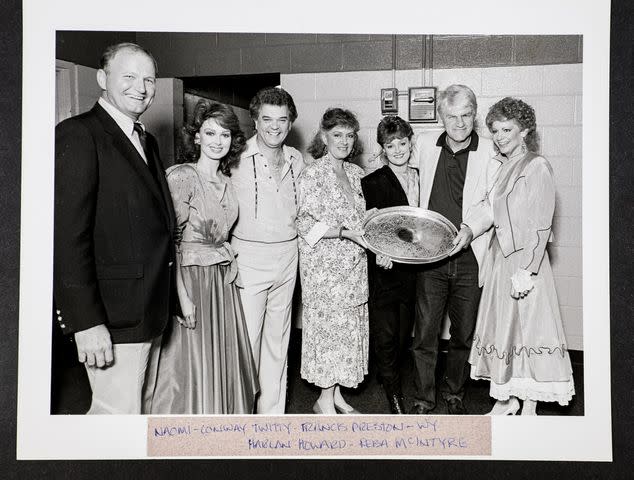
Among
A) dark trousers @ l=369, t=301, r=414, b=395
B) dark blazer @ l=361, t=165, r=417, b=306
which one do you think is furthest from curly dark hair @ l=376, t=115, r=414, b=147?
dark trousers @ l=369, t=301, r=414, b=395

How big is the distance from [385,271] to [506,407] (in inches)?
23.6

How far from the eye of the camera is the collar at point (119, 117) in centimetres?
186

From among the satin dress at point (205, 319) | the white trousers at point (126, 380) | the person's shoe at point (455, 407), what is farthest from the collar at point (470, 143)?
the white trousers at point (126, 380)

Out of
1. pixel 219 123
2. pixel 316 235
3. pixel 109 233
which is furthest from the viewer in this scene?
pixel 316 235

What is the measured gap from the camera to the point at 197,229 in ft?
6.50

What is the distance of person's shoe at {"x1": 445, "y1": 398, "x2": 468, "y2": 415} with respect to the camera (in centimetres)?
205

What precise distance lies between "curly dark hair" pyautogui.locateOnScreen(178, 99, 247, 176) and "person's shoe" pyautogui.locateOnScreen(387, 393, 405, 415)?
0.93 metres

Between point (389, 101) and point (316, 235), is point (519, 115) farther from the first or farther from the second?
point (316, 235)

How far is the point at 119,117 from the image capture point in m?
1.87

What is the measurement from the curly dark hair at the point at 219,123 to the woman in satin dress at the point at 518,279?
0.80m

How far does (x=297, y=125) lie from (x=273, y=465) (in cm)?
112

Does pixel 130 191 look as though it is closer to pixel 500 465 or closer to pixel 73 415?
pixel 73 415

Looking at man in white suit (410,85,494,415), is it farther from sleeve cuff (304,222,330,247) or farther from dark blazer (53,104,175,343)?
dark blazer (53,104,175,343)
